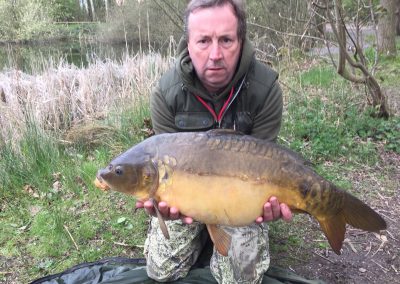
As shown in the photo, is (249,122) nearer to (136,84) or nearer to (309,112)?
(309,112)

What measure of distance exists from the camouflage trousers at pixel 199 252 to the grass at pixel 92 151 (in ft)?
1.12

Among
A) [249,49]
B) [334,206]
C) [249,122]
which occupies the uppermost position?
[249,49]

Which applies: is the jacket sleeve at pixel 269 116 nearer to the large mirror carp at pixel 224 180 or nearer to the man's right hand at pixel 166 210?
the large mirror carp at pixel 224 180

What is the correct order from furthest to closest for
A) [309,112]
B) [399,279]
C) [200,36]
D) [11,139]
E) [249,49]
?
[309,112]
[11,139]
[399,279]
[249,49]
[200,36]

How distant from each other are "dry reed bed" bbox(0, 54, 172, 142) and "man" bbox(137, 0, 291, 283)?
1832mm

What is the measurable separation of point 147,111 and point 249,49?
1.87 m

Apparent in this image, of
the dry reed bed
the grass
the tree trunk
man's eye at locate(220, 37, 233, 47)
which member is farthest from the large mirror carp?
the tree trunk

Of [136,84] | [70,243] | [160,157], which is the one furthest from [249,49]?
[136,84]

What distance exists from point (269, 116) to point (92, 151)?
1887mm

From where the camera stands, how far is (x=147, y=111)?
11.1ft

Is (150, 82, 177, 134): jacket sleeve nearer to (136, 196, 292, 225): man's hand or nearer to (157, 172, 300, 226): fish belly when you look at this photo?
(136, 196, 292, 225): man's hand

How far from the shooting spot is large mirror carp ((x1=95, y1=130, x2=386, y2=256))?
1227 mm

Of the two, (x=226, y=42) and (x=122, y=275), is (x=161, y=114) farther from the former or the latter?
(x=122, y=275)

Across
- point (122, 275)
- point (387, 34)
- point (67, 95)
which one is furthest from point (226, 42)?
point (387, 34)
